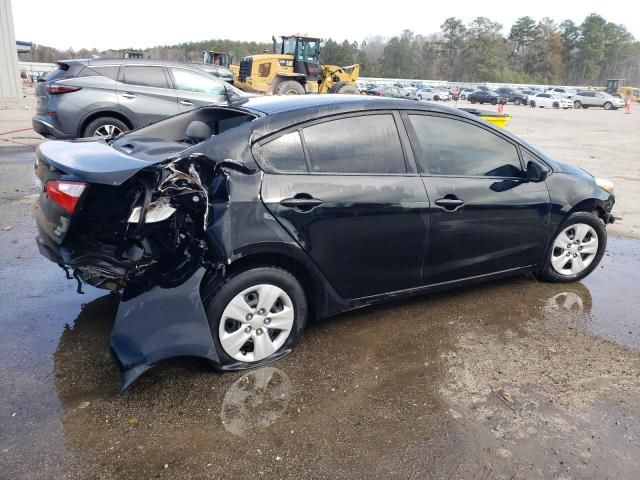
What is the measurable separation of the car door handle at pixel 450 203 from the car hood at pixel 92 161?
187cm

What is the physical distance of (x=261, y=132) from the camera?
315 cm

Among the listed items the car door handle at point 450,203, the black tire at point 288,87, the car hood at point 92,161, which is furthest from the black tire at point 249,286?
the black tire at point 288,87

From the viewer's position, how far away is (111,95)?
338 inches

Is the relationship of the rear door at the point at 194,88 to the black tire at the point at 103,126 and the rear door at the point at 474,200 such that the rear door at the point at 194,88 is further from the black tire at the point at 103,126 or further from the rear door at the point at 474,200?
the rear door at the point at 474,200

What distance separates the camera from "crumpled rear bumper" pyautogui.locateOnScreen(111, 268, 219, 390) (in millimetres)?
2717

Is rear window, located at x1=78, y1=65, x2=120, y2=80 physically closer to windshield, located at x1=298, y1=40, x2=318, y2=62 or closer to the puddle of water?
the puddle of water

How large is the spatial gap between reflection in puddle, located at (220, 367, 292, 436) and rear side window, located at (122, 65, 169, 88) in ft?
24.1

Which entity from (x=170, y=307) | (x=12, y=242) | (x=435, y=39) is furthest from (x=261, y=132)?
(x=435, y=39)

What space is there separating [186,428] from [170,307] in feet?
2.10

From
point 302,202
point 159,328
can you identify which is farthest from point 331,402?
point 302,202

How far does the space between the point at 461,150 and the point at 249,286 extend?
1.93 meters

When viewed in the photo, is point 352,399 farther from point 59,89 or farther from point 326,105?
point 59,89

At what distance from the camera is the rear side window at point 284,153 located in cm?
312

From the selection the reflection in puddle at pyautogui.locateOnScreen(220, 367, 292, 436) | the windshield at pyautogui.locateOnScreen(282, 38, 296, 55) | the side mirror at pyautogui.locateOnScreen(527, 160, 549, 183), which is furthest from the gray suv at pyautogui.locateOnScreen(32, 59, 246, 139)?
the windshield at pyautogui.locateOnScreen(282, 38, 296, 55)
